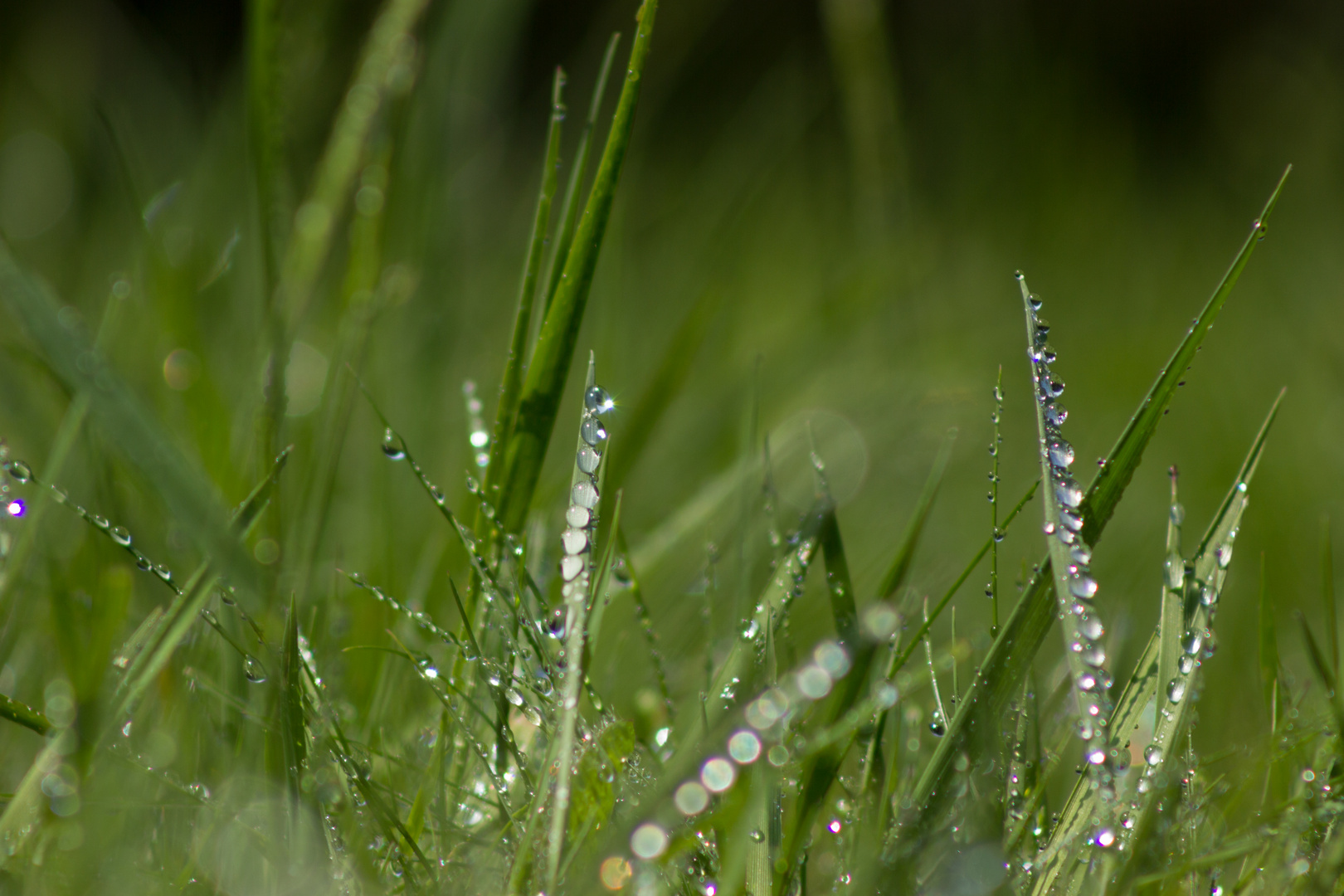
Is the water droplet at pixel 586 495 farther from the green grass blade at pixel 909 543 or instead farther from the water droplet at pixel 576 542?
the green grass blade at pixel 909 543

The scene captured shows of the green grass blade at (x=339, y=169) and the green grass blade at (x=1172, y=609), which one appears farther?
the green grass blade at (x=339, y=169)

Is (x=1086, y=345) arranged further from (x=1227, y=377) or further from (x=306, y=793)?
(x=306, y=793)

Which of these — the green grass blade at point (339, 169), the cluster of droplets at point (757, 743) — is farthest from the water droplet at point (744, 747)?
the green grass blade at point (339, 169)

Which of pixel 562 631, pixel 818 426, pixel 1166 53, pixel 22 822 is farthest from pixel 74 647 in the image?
pixel 1166 53

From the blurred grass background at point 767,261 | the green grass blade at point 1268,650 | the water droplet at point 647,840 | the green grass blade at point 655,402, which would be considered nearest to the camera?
the water droplet at point 647,840

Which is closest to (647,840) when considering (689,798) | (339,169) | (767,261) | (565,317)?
(689,798)

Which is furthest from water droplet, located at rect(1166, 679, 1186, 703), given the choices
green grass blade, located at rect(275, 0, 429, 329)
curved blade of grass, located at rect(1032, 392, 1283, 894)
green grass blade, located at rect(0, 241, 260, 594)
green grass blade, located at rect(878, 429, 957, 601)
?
green grass blade, located at rect(275, 0, 429, 329)
